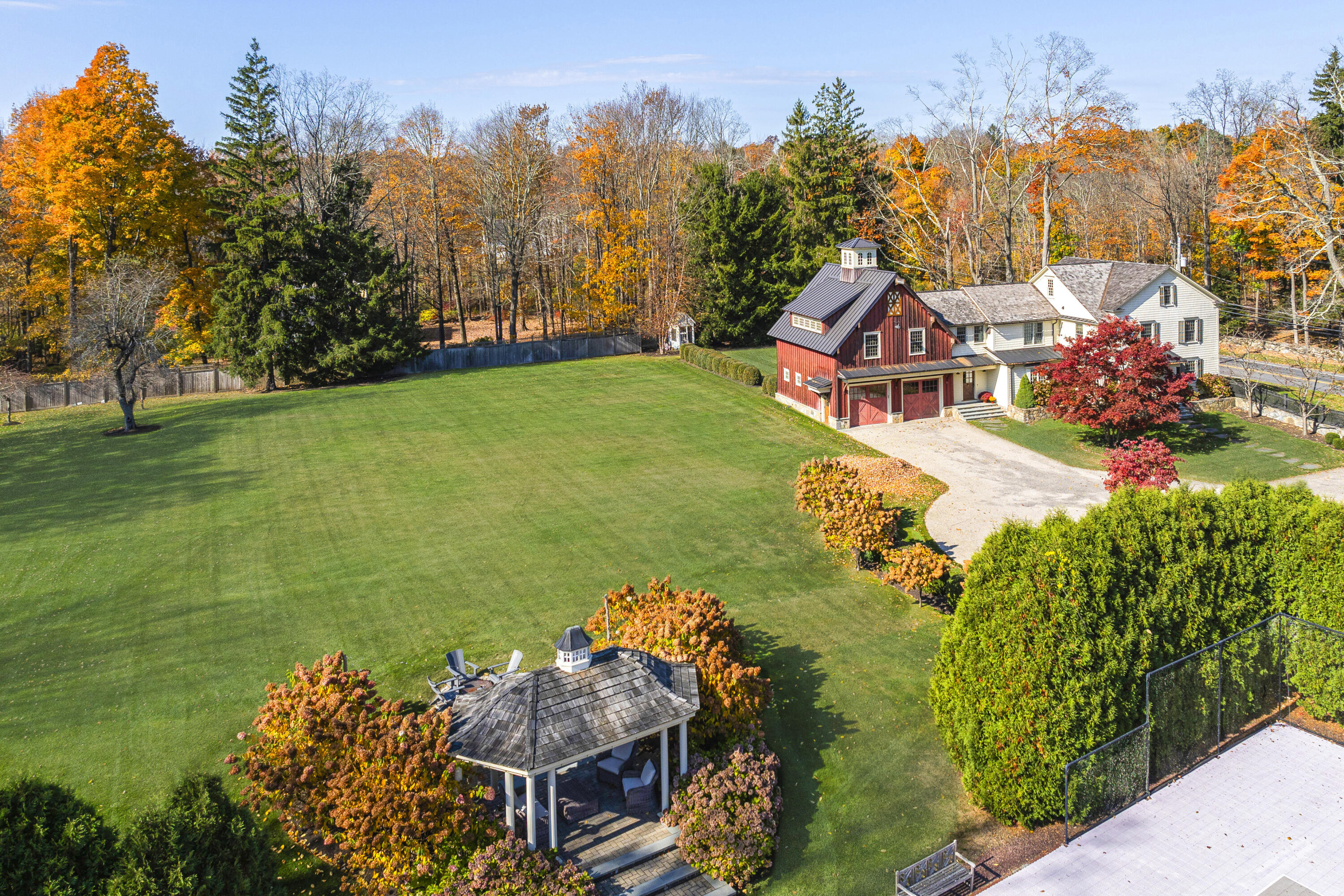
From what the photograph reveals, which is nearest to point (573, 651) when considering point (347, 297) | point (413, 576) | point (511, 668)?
point (511, 668)

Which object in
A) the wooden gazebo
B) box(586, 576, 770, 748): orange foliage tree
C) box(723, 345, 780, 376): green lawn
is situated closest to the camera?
the wooden gazebo

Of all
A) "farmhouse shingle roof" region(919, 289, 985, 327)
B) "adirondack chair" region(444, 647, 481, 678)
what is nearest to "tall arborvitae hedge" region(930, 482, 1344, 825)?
"adirondack chair" region(444, 647, 481, 678)

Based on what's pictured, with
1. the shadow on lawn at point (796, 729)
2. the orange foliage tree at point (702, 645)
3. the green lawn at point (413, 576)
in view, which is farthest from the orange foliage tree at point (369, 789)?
the shadow on lawn at point (796, 729)

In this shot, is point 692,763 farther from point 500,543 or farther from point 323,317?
point 323,317

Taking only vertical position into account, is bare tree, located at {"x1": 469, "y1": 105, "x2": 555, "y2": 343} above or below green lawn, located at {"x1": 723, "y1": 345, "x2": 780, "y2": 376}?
Answer: above

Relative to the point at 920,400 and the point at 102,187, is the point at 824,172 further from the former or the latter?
the point at 102,187

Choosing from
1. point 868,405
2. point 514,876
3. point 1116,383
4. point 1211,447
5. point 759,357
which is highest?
point 759,357

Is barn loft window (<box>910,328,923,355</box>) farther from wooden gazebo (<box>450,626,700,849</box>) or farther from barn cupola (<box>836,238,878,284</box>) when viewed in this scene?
wooden gazebo (<box>450,626,700,849</box>)
